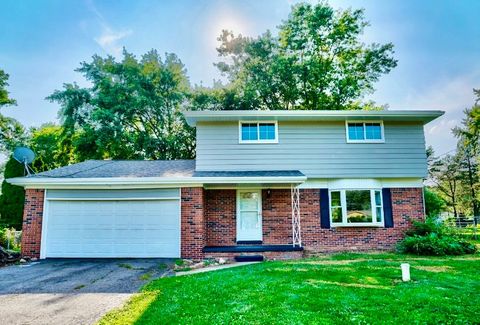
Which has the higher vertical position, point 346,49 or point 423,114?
point 346,49

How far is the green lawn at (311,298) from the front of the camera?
4059 mm

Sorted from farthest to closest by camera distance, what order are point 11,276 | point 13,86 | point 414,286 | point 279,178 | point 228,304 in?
point 13,86
point 279,178
point 11,276
point 414,286
point 228,304

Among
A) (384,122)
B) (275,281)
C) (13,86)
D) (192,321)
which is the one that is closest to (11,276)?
(192,321)

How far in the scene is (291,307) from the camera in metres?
4.33

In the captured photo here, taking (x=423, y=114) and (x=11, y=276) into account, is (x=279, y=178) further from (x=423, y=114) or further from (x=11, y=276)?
(x=11, y=276)

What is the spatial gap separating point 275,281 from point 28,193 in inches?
340

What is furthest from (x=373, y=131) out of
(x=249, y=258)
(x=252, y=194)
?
(x=249, y=258)

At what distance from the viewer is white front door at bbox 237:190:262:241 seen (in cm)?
1082

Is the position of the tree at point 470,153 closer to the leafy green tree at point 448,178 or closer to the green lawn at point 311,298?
the leafy green tree at point 448,178

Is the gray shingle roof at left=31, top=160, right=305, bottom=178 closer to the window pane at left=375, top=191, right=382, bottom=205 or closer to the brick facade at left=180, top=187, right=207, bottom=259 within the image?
the brick facade at left=180, top=187, right=207, bottom=259

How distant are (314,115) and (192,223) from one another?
5.71 metres

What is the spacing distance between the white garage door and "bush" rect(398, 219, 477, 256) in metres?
7.50

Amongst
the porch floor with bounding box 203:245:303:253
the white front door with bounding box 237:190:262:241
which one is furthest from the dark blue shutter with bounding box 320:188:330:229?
the white front door with bounding box 237:190:262:241

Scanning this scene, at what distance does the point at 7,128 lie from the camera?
82.0ft
